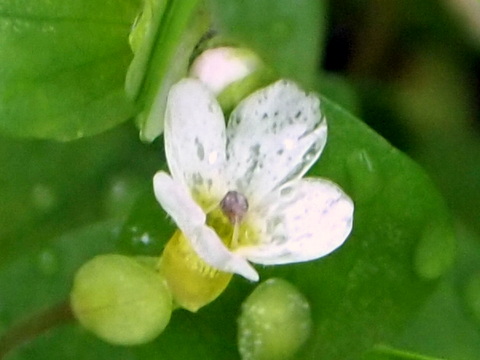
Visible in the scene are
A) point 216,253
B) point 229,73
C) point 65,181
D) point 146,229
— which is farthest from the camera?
point 65,181

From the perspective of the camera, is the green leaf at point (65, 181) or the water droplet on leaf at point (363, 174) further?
the green leaf at point (65, 181)

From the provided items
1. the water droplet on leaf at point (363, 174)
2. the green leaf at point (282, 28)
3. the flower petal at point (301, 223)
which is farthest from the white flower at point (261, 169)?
the green leaf at point (282, 28)

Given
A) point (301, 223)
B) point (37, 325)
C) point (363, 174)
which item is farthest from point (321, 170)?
point (37, 325)

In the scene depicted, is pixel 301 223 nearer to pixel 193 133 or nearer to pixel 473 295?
pixel 193 133

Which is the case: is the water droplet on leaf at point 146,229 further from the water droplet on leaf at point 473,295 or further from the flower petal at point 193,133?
the water droplet on leaf at point 473,295

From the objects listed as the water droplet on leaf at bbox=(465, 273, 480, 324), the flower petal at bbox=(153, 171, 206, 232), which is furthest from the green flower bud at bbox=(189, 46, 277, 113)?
the water droplet on leaf at bbox=(465, 273, 480, 324)

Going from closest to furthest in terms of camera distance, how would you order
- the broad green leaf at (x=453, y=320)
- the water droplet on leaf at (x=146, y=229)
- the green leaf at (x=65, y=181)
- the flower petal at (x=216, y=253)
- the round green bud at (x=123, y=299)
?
the flower petal at (x=216, y=253)
the round green bud at (x=123, y=299)
the water droplet on leaf at (x=146, y=229)
the broad green leaf at (x=453, y=320)
the green leaf at (x=65, y=181)

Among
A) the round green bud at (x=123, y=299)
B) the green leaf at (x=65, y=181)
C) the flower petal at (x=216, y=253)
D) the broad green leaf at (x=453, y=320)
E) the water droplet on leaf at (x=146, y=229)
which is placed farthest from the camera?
the green leaf at (x=65, y=181)
